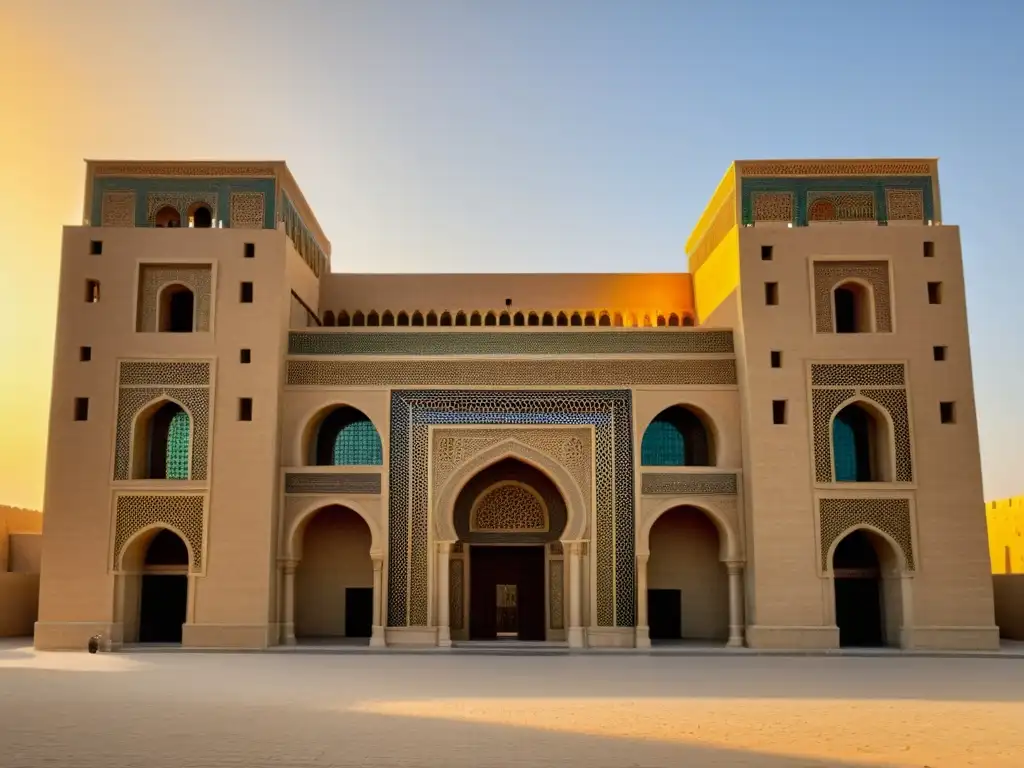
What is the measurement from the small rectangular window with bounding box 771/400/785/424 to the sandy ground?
4427 millimetres

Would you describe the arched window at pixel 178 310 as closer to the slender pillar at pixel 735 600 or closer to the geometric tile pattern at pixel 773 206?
the geometric tile pattern at pixel 773 206

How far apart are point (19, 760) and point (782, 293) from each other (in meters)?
13.8

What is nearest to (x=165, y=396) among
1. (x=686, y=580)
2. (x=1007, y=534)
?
(x=686, y=580)

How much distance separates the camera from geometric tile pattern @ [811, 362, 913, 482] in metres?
17.1

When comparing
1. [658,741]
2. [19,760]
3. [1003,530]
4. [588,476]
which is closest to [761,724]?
[658,741]

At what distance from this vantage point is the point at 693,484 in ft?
57.3

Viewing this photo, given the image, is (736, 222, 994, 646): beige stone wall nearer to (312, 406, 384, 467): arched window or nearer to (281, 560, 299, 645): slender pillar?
(312, 406, 384, 467): arched window

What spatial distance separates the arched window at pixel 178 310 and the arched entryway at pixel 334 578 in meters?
3.92

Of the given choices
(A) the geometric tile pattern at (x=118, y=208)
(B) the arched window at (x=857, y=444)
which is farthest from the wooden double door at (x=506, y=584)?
(A) the geometric tile pattern at (x=118, y=208)

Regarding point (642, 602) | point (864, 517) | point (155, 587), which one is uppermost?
Answer: point (864, 517)

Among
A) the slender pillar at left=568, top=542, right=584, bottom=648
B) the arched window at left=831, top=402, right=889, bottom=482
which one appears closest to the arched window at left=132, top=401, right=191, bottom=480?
the slender pillar at left=568, top=542, right=584, bottom=648

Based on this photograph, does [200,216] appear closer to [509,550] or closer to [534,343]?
[534,343]

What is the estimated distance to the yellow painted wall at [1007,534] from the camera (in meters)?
22.6

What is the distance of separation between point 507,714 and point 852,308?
1189 centimetres
